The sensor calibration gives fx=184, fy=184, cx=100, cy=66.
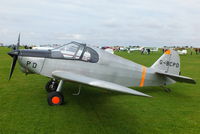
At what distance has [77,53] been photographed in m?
6.19

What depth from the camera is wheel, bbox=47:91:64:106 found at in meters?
5.69

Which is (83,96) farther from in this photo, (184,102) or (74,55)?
(184,102)

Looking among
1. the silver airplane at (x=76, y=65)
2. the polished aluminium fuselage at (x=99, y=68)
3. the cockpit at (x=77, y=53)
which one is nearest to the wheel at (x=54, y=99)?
the silver airplane at (x=76, y=65)

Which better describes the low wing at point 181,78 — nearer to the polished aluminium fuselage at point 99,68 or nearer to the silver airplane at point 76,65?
the silver airplane at point 76,65

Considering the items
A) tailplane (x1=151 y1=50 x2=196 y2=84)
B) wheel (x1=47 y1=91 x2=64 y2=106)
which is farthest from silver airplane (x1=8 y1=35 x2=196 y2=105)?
tailplane (x1=151 y1=50 x2=196 y2=84)

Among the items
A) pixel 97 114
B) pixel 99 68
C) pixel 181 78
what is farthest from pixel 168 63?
pixel 97 114

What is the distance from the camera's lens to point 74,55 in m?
6.17

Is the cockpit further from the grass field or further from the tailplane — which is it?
the tailplane

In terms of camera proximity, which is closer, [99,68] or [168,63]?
[99,68]

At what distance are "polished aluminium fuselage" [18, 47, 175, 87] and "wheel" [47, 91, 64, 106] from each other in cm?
67

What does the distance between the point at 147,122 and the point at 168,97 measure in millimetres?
2878

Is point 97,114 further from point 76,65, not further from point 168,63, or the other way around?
point 168,63

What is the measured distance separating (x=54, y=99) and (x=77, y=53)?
5.47 ft

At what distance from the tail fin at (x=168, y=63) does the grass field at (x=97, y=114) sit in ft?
3.48
